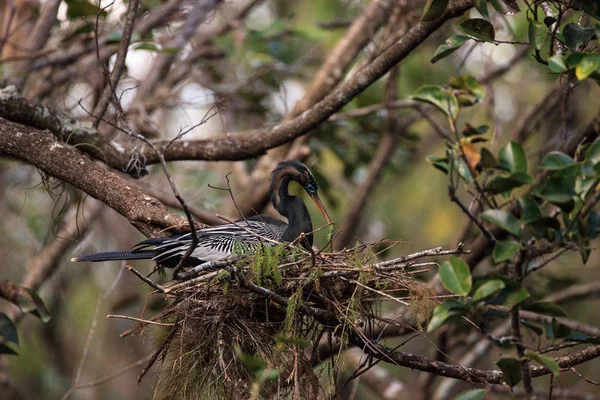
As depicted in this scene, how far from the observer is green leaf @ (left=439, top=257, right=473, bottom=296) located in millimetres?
2578

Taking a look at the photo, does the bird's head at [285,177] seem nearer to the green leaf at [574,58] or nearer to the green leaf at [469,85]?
the green leaf at [469,85]

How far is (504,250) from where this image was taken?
2.66 metres

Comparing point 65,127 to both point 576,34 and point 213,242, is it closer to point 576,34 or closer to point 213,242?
point 213,242

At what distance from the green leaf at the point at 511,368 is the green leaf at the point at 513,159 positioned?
70 cm

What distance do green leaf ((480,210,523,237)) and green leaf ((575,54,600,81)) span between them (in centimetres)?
56

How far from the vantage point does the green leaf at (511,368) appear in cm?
277

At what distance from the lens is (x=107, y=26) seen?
6695mm

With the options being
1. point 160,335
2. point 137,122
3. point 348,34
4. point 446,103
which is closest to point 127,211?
point 160,335

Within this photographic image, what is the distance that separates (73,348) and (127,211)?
7.70 metres

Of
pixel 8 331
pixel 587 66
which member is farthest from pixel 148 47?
pixel 587 66

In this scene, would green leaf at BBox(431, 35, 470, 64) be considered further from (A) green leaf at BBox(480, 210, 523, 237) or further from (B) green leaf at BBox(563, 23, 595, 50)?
(A) green leaf at BBox(480, 210, 523, 237)

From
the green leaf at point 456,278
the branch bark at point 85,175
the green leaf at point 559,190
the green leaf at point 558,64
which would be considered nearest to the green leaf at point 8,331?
the branch bark at point 85,175

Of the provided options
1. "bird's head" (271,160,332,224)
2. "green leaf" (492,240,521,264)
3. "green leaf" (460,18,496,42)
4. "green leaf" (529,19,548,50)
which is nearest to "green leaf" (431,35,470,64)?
"green leaf" (460,18,496,42)

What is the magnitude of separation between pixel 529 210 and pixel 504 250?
16cm
